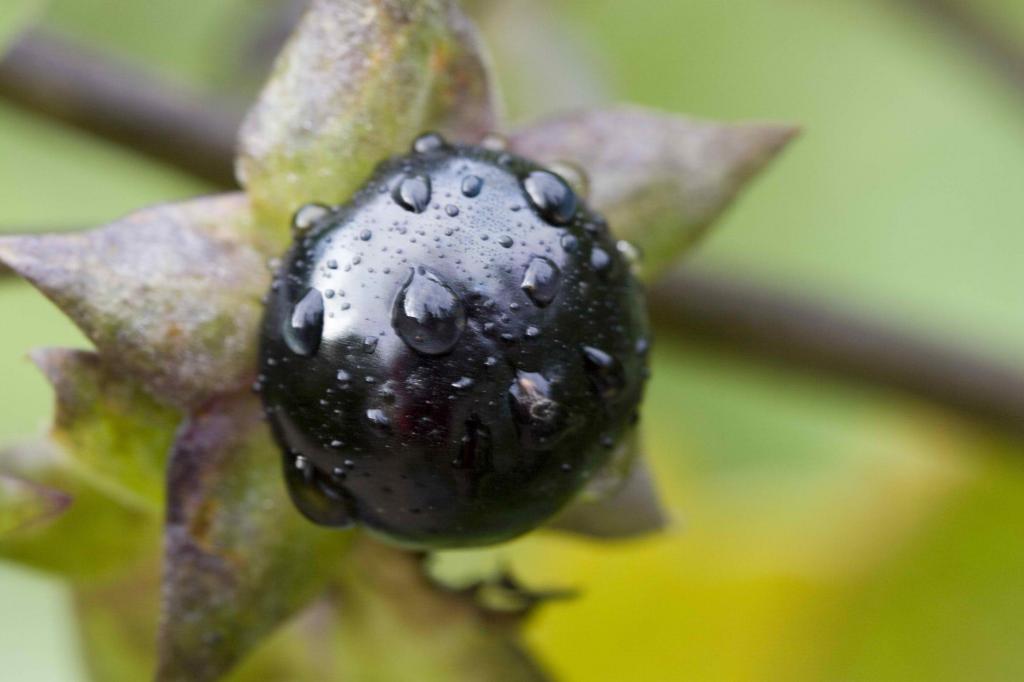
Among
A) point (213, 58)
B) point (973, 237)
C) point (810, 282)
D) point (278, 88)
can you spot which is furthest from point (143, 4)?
point (973, 237)

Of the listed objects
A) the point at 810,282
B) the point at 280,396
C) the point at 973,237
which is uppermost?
the point at 280,396

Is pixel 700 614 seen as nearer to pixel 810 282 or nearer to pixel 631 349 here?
pixel 810 282

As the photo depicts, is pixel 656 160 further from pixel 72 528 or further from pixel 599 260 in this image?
pixel 72 528

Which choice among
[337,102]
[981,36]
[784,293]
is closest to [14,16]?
[337,102]

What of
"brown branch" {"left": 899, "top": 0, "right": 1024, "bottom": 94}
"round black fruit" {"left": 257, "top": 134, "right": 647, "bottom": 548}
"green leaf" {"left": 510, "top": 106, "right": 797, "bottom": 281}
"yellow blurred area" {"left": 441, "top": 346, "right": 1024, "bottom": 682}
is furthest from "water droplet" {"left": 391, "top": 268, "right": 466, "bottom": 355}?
"brown branch" {"left": 899, "top": 0, "right": 1024, "bottom": 94}

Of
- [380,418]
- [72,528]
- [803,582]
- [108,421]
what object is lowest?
[803,582]

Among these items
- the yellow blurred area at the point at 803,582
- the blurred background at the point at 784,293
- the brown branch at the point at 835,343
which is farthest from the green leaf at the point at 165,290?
the yellow blurred area at the point at 803,582

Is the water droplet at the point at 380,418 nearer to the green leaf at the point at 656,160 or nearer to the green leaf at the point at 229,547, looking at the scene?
the green leaf at the point at 229,547
